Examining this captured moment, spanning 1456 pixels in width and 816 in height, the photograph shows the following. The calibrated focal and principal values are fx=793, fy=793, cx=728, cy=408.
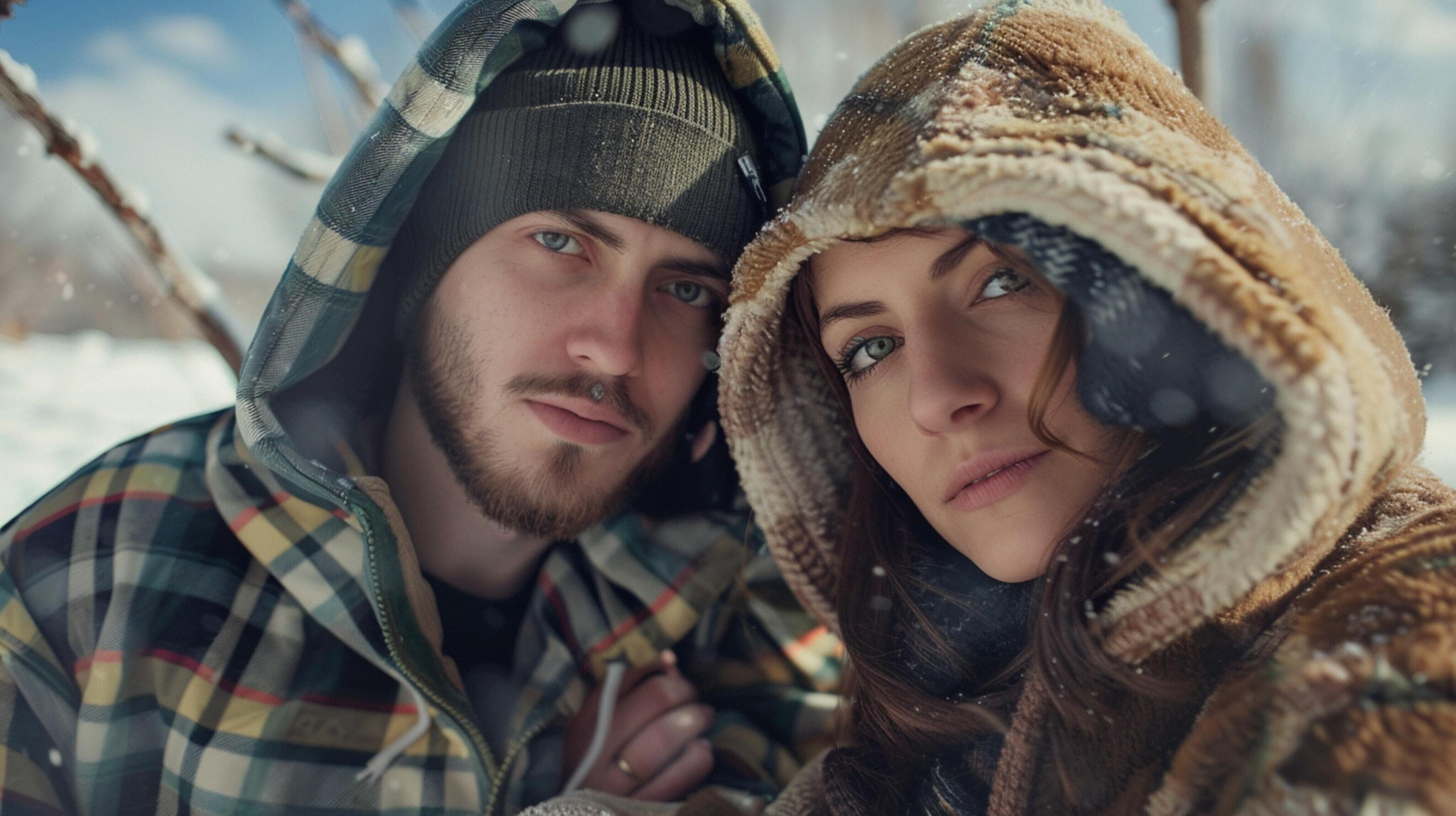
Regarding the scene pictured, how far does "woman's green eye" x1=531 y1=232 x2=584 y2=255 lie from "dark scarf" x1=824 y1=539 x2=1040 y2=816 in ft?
3.21

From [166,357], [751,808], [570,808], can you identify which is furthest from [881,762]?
[166,357]

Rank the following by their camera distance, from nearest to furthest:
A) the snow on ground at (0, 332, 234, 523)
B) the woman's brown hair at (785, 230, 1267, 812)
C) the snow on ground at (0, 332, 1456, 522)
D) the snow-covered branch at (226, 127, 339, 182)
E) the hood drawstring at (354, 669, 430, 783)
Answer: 1. the woman's brown hair at (785, 230, 1267, 812)
2. the hood drawstring at (354, 669, 430, 783)
3. the snow-covered branch at (226, 127, 339, 182)
4. the snow on ground at (0, 332, 1456, 522)
5. the snow on ground at (0, 332, 234, 523)

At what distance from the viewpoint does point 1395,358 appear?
3.51ft

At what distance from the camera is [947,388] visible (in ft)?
3.76

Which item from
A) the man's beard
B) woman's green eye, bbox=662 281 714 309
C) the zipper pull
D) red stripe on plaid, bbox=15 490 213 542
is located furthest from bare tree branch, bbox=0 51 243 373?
the zipper pull

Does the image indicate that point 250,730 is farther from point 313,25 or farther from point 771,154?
point 313,25

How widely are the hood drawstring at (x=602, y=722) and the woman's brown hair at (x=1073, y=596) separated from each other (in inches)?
25.3

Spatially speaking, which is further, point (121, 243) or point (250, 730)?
point (121, 243)

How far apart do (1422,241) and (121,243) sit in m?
4.62

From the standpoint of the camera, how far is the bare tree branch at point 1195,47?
1.97 metres

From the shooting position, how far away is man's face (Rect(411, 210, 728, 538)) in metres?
1.68

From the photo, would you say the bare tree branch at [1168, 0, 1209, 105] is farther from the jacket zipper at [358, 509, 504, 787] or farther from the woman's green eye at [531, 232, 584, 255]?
the jacket zipper at [358, 509, 504, 787]

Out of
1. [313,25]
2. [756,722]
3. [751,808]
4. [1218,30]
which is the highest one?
[1218,30]

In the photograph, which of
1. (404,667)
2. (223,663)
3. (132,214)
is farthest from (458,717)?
(132,214)
